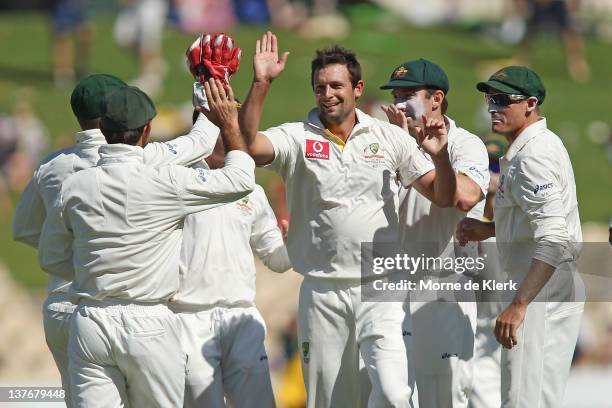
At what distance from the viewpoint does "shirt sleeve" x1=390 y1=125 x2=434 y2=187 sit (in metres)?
6.94

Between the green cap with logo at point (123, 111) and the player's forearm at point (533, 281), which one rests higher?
the green cap with logo at point (123, 111)

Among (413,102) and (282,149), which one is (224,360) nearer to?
(282,149)

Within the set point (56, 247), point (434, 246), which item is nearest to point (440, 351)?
point (434, 246)

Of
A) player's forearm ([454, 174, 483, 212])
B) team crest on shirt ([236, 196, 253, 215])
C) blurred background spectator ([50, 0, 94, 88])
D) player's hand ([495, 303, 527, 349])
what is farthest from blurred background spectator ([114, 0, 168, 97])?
player's hand ([495, 303, 527, 349])

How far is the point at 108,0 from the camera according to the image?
28391 millimetres


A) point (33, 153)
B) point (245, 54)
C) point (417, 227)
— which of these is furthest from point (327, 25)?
point (417, 227)

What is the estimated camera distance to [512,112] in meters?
6.79

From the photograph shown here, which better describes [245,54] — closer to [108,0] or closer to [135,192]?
[108,0]

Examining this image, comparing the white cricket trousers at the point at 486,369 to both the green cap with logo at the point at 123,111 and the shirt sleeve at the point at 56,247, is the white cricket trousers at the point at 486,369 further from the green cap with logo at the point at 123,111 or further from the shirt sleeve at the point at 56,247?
the green cap with logo at the point at 123,111

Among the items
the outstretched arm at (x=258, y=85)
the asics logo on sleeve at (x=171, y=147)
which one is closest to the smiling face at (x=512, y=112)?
the outstretched arm at (x=258, y=85)

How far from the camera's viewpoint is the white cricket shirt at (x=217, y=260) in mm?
6969

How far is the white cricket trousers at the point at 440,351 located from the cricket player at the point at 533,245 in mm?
564

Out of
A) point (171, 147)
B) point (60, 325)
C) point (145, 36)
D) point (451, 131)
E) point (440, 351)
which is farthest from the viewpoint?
point (145, 36)

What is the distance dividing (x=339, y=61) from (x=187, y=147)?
1203 millimetres
